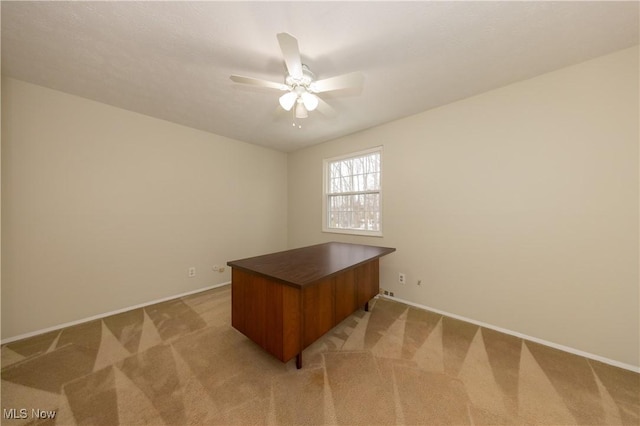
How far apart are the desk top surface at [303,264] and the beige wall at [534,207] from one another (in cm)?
88

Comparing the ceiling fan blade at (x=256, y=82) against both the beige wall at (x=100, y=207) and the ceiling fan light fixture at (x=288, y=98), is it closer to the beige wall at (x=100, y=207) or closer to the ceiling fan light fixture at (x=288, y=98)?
the ceiling fan light fixture at (x=288, y=98)

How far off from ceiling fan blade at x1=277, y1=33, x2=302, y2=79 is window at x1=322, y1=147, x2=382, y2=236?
1.90 m

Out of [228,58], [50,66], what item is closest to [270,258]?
[228,58]

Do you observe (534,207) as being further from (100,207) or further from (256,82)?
(100,207)

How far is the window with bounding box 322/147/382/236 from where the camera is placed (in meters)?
3.24

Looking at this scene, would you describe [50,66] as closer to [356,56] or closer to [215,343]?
[356,56]

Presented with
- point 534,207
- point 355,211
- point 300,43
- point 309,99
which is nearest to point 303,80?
point 309,99

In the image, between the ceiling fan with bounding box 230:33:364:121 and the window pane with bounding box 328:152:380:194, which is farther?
the window pane with bounding box 328:152:380:194

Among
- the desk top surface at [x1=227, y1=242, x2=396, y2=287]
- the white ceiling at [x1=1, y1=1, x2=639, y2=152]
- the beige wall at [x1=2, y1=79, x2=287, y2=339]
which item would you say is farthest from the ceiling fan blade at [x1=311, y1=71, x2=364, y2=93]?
the beige wall at [x1=2, y1=79, x2=287, y2=339]

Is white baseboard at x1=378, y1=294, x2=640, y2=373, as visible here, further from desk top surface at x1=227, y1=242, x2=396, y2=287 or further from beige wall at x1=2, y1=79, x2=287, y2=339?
beige wall at x1=2, y1=79, x2=287, y2=339

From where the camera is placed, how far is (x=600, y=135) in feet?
5.81

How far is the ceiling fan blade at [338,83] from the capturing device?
1.54 meters

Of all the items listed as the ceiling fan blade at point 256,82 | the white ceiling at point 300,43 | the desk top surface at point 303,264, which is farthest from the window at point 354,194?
the ceiling fan blade at point 256,82

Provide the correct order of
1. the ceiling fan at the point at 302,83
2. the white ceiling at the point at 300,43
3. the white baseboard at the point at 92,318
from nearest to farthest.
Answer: the white ceiling at the point at 300,43
the ceiling fan at the point at 302,83
the white baseboard at the point at 92,318
